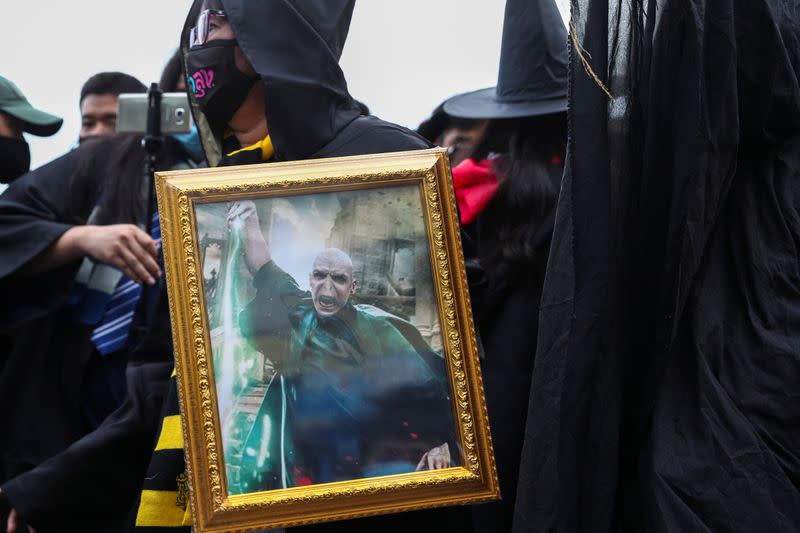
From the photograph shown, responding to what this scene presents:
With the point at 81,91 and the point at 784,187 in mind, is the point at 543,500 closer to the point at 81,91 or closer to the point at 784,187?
the point at 784,187

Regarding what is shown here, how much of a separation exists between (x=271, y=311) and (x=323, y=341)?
11 cm

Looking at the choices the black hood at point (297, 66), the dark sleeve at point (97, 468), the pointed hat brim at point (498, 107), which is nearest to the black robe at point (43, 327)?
A: the dark sleeve at point (97, 468)

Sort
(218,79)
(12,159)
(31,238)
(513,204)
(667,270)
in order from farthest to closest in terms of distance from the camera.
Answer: (12,159) → (31,238) → (513,204) → (218,79) → (667,270)

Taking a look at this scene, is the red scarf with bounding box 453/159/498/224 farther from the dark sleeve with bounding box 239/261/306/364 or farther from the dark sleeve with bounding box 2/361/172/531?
the dark sleeve with bounding box 239/261/306/364

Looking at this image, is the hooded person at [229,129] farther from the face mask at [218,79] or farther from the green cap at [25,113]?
the green cap at [25,113]

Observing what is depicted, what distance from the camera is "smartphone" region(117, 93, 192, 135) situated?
362cm

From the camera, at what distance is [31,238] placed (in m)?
3.46

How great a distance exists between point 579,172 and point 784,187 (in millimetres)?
373

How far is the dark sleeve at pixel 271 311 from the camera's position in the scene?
2.08 m

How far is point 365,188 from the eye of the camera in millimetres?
2152

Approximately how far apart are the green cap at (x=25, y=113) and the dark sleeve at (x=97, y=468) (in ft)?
6.34

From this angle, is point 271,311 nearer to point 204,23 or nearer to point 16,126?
point 204,23

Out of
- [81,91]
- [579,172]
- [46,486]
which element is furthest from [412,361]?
[81,91]

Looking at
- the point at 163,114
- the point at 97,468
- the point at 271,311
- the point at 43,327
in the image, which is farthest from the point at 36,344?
the point at 271,311
